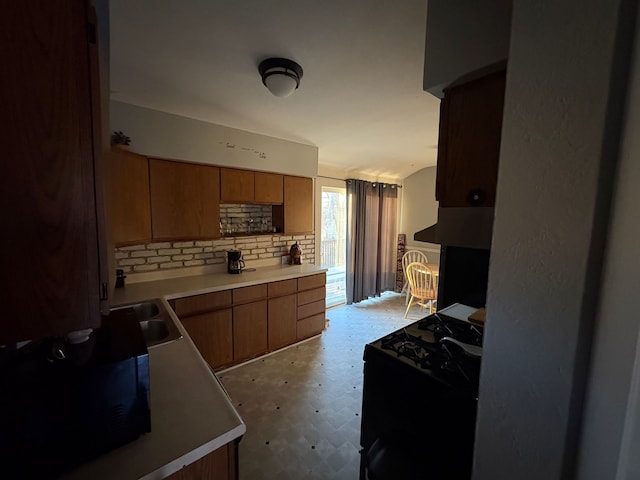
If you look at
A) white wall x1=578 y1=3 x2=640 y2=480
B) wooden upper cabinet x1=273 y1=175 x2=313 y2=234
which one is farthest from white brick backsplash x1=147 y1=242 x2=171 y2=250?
white wall x1=578 y1=3 x2=640 y2=480

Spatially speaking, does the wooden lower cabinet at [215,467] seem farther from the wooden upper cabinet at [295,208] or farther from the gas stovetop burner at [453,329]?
the wooden upper cabinet at [295,208]

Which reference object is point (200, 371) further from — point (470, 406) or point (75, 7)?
point (75, 7)

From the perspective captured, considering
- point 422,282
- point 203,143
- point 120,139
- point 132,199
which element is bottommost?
point 422,282

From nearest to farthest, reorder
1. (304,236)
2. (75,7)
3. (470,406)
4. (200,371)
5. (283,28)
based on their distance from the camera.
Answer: (75,7), (470,406), (200,371), (283,28), (304,236)

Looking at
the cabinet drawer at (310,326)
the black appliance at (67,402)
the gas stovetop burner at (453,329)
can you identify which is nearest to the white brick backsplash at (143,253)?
the cabinet drawer at (310,326)

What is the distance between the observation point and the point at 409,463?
1.10 metres

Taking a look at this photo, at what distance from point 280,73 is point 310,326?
2.58m

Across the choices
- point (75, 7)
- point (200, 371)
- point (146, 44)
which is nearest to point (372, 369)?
point (200, 371)

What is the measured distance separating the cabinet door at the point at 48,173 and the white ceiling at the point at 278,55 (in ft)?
3.26

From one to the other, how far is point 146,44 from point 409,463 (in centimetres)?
246

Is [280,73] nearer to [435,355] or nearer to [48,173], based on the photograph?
[48,173]

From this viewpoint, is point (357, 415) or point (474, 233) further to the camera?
point (357, 415)

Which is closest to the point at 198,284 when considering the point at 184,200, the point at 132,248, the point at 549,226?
the point at 132,248

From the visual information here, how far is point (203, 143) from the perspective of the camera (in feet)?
8.39
